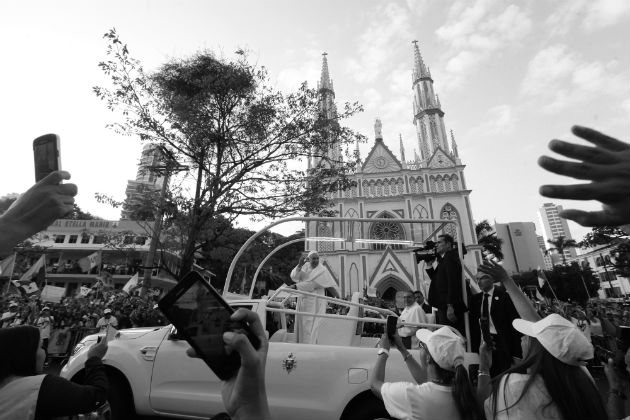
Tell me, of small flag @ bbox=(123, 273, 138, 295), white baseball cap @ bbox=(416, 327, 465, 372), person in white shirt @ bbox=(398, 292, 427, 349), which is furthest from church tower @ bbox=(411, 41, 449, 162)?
white baseball cap @ bbox=(416, 327, 465, 372)

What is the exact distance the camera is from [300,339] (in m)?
4.71

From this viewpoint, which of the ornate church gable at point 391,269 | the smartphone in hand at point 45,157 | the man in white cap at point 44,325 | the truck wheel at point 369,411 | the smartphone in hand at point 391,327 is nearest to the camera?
the smartphone in hand at point 45,157

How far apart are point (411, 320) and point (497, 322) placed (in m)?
1.50

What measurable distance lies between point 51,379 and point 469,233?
31802 millimetres

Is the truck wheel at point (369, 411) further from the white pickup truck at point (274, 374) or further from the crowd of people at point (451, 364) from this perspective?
the crowd of people at point (451, 364)

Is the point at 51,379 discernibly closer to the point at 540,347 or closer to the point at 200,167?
the point at 540,347

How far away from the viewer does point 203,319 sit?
1.59m

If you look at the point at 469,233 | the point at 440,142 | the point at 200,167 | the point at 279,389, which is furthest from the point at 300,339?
the point at 440,142

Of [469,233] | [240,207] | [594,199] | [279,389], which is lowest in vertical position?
[279,389]

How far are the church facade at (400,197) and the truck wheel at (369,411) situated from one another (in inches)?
824

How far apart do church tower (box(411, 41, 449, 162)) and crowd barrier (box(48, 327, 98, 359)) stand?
31.2m

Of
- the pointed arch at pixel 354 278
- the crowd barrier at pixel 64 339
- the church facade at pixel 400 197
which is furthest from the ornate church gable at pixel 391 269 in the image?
the crowd barrier at pixel 64 339

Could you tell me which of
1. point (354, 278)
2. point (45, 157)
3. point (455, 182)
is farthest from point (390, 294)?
point (45, 157)

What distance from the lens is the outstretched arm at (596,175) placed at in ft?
3.52
